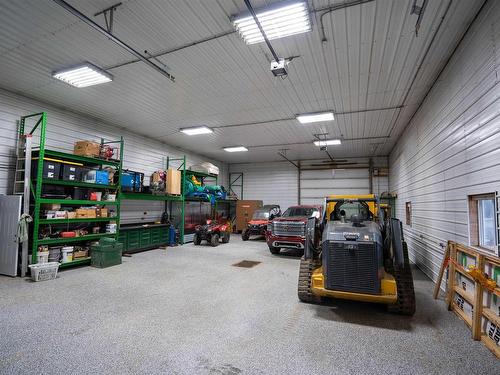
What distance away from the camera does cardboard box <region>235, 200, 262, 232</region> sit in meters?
13.9

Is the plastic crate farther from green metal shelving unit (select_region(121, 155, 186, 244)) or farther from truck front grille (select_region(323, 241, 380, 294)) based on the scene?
truck front grille (select_region(323, 241, 380, 294))

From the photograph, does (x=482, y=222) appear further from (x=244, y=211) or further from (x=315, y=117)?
(x=244, y=211)

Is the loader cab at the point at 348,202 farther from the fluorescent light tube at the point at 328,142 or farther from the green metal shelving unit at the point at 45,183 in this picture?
the green metal shelving unit at the point at 45,183

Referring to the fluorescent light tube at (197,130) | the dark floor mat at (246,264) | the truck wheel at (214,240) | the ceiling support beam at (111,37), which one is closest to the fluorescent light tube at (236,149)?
the fluorescent light tube at (197,130)

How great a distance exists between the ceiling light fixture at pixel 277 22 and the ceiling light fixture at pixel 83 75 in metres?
3.06

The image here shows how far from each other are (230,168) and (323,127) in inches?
334

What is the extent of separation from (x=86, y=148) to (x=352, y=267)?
674 cm

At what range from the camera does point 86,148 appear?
21.7ft

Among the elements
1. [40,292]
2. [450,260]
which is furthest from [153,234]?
[450,260]

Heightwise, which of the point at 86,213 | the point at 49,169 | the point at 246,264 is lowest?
the point at 246,264

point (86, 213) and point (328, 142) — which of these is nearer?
point (86, 213)

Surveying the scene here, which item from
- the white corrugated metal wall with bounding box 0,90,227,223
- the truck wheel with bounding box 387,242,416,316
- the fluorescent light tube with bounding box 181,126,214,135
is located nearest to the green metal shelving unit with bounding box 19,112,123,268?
the white corrugated metal wall with bounding box 0,90,227,223

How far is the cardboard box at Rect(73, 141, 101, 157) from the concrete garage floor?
3159 millimetres

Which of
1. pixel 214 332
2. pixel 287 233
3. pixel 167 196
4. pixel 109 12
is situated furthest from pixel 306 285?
pixel 167 196
